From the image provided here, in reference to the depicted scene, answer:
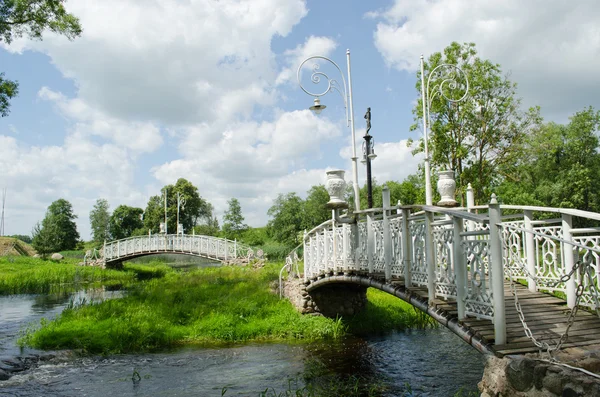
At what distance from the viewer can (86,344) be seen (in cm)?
1183

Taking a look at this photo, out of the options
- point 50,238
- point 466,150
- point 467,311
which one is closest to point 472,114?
point 466,150

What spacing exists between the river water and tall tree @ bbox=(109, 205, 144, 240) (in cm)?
6358

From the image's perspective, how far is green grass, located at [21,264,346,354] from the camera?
40.3 feet

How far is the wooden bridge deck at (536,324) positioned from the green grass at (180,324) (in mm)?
6648

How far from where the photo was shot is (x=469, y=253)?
602 cm

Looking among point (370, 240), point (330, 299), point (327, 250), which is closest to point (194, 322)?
point (330, 299)

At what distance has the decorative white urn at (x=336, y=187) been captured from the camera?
11039mm

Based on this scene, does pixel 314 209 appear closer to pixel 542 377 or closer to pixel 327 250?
pixel 327 250

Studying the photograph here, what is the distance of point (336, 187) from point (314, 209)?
38094mm

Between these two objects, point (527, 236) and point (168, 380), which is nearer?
point (527, 236)

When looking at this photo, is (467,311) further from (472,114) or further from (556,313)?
(472,114)

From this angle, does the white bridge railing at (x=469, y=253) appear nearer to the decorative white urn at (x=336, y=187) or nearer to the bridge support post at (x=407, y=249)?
the bridge support post at (x=407, y=249)

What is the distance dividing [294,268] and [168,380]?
23.4 feet

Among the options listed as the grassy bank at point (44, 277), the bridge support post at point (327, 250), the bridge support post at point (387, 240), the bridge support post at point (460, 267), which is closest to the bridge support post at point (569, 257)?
the bridge support post at point (460, 267)
